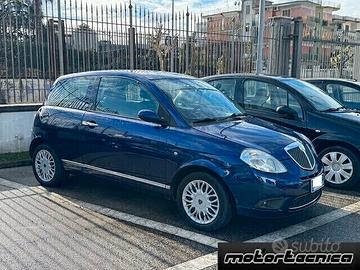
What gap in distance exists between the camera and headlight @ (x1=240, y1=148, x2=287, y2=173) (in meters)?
3.80

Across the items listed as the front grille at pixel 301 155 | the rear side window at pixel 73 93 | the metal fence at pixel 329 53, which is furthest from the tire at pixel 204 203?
the metal fence at pixel 329 53

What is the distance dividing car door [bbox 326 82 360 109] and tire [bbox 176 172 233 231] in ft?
15.8

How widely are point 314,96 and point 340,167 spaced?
1222mm

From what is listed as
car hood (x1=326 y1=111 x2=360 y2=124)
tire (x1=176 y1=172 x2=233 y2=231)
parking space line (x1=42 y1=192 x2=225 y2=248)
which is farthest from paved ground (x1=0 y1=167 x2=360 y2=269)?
car hood (x1=326 y1=111 x2=360 y2=124)

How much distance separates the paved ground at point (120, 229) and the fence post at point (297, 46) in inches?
302

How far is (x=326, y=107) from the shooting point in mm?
5980

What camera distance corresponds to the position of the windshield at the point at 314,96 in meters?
5.95

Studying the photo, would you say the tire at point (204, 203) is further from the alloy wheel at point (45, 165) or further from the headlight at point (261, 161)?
the alloy wheel at point (45, 165)

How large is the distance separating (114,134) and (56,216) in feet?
3.81

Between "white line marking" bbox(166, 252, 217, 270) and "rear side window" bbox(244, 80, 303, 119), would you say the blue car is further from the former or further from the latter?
"rear side window" bbox(244, 80, 303, 119)

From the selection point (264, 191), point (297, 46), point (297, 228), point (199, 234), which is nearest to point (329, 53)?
point (297, 46)

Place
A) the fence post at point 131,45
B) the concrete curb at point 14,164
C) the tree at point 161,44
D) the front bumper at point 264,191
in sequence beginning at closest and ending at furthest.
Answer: the front bumper at point 264,191, the concrete curb at point 14,164, the fence post at point 131,45, the tree at point 161,44

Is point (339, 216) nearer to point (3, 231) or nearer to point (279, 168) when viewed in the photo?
point (279, 168)

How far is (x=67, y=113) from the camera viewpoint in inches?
208
